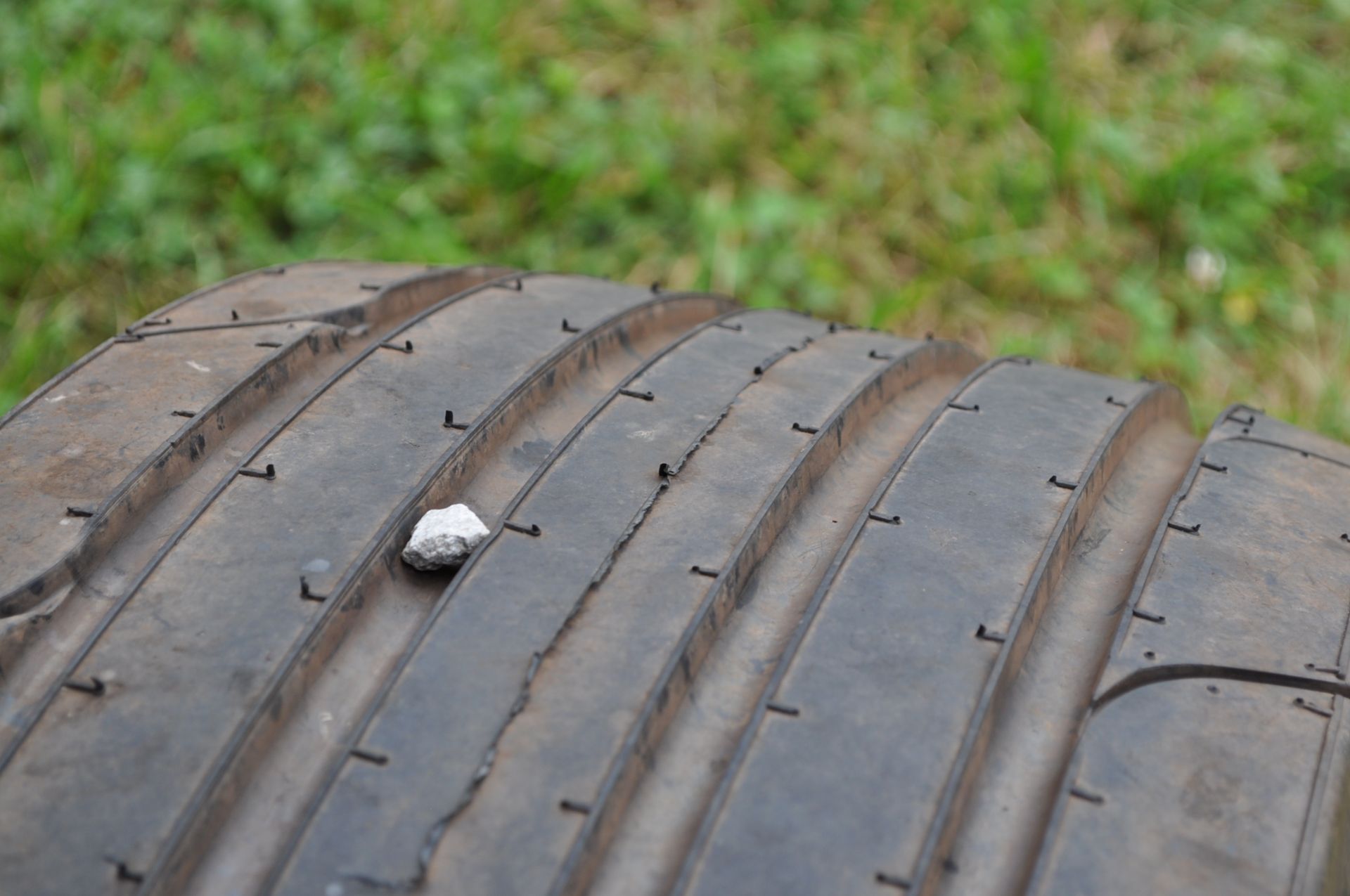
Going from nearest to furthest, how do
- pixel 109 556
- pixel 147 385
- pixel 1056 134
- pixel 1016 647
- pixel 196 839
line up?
pixel 196 839 → pixel 1016 647 → pixel 109 556 → pixel 147 385 → pixel 1056 134

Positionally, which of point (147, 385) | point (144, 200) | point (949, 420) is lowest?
point (147, 385)

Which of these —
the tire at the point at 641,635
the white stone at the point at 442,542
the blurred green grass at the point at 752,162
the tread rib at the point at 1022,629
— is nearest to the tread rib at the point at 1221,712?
the tire at the point at 641,635

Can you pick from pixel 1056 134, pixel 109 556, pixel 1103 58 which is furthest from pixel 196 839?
pixel 1103 58

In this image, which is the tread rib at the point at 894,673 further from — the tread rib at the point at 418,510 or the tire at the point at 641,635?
the tread rib at the point at 418,510

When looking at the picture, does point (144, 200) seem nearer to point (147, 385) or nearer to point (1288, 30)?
point (147, 385)

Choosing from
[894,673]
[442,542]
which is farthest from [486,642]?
[894,673]

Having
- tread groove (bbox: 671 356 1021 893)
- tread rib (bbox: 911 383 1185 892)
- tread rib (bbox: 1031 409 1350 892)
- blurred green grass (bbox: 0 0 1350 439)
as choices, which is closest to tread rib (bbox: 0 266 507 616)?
tread groove (bbox: 671 356 1021 893)

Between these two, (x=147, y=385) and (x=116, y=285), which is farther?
(x=116, y=285)

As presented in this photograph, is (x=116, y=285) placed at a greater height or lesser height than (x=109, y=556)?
greater
